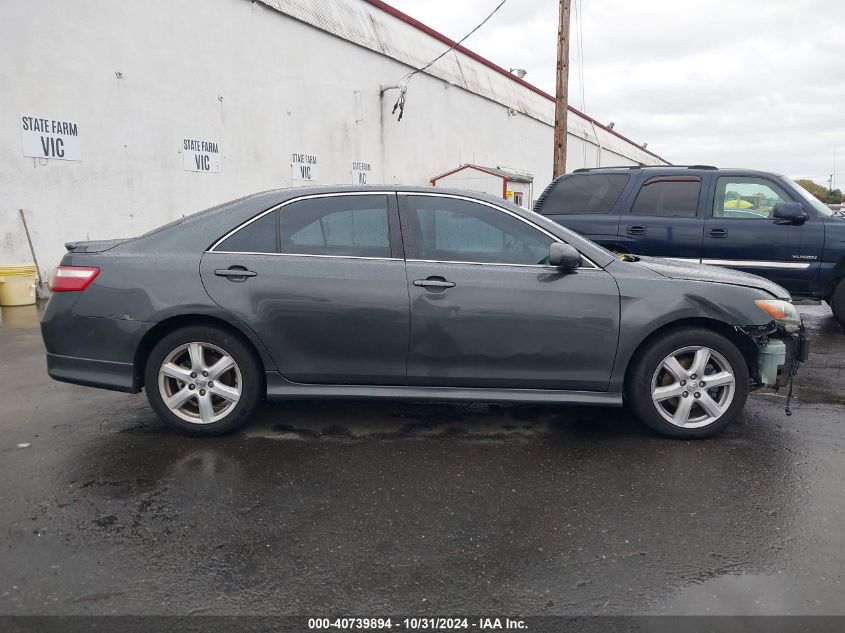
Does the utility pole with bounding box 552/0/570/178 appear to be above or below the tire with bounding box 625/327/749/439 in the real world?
above

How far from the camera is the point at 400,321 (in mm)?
4145

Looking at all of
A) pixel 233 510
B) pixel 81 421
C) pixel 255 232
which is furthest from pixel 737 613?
pixel 81 421

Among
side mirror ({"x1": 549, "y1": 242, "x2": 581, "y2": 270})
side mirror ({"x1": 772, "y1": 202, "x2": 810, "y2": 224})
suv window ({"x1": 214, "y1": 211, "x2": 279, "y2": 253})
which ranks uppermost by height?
side mirror ({"x1": 772, "y1": 202, "x2": 810, "y2": 224})

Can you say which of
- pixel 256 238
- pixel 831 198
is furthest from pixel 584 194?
pixel 831 198

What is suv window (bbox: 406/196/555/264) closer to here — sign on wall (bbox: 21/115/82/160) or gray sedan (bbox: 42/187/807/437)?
gray sedan (bbox: 42/187/807/437)

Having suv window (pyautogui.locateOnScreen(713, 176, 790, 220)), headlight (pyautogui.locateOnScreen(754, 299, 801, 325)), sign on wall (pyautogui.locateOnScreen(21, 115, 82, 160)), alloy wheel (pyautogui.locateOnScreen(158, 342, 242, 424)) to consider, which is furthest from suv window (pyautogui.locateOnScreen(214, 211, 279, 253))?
sign on wall (pyautogui.locateOnScreen(21, 115, 82, 160))

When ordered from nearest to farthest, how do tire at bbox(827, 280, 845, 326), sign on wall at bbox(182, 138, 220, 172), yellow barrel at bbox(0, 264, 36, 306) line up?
tire at bbox(827, 280, 845, 326)
yellow barrel at bbox(0, 264, 36, 306)
sign on wall at bbox(182, 138, 220, 172)

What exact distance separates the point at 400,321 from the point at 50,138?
29.0 ft

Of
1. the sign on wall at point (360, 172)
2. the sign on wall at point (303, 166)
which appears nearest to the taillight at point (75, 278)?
the sign on wall at point (303, 166)

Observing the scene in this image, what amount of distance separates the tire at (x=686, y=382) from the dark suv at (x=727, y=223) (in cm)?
387

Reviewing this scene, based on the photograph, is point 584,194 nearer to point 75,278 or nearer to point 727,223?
point 727,223

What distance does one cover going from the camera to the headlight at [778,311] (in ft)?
13.9

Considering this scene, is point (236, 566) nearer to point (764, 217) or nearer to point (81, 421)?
point (81, 421)

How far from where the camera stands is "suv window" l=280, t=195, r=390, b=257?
427 cm
